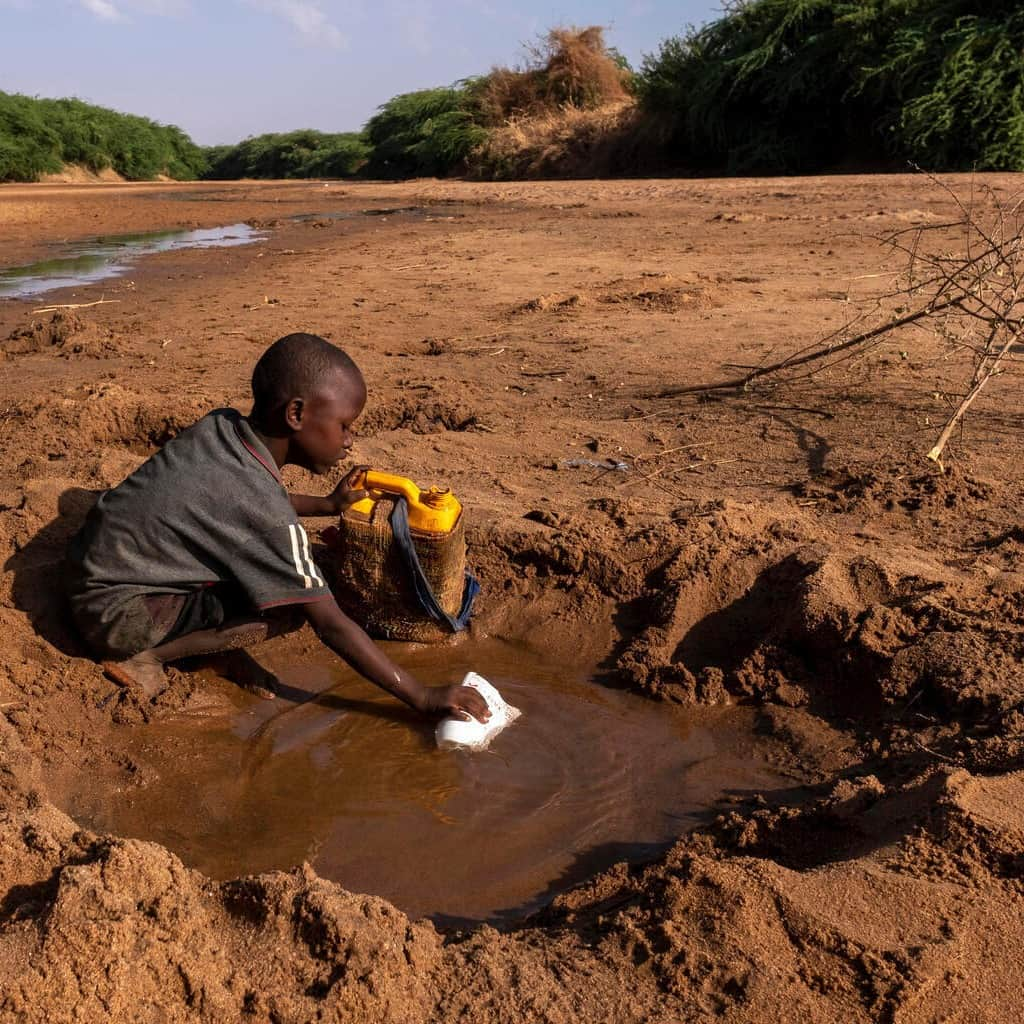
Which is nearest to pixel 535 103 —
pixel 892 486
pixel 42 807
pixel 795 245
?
pixel 795 245

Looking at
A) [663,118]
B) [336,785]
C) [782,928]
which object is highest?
[663,118]

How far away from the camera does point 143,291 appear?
980 cm

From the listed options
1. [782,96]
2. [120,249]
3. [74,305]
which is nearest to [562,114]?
[782,96]

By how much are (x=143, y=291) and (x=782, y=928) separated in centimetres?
933

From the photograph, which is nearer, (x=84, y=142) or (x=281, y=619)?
(x=281, y=619)

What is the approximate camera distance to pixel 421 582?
3309 mm

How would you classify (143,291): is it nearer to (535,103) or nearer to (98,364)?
(98,364)

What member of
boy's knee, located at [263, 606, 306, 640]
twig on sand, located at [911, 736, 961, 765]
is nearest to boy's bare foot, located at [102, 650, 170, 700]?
boy's knee, located at [263, 606, 306, 640]

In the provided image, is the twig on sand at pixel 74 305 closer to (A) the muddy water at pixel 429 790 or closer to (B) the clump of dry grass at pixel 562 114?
(A) the muddy water at pixel 429 790

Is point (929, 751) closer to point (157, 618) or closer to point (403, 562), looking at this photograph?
point (403, 562)

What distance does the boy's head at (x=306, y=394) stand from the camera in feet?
9.10

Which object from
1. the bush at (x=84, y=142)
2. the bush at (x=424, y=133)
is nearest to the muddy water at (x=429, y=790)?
the bush at (x=424, y=133)

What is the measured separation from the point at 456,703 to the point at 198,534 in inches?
33.0

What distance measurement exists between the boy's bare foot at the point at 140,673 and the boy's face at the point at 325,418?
79 centimetres
